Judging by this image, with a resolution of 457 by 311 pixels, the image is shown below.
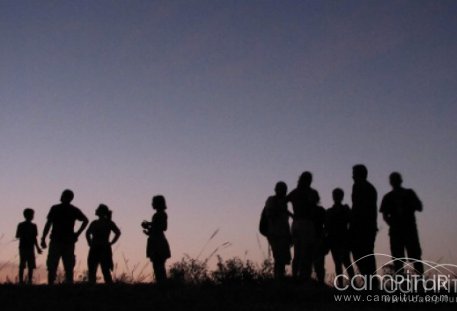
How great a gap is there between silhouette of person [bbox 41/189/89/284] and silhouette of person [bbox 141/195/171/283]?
127cm

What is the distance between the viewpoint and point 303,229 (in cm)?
1034

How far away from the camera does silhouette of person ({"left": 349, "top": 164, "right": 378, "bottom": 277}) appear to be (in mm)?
9531

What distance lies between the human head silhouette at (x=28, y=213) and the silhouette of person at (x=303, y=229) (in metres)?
6.19

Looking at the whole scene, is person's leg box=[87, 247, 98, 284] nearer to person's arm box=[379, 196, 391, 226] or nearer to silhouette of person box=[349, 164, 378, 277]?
silhouette of person box=[349, 164, 378, 277]

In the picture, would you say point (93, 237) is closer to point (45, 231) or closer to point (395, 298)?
point (45, 231)

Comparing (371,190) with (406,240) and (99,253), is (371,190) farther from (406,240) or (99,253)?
(99,253)

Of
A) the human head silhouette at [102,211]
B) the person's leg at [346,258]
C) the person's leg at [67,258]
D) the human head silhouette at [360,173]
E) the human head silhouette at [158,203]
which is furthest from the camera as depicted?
the human head silhouette at [102,211]

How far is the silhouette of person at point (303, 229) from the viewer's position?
10.3 meters

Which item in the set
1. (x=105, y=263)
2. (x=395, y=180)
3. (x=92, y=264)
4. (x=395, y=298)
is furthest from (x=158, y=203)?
(x=395, y=298)

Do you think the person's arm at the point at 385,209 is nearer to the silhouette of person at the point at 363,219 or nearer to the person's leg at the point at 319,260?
the silhouette of person at the point at 363,219

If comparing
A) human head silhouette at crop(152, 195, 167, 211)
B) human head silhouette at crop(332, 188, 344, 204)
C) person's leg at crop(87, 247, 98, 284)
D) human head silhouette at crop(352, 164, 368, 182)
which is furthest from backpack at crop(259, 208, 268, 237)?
person's leg at crop(87, 247, 98, 284)

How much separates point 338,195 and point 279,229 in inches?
57.4

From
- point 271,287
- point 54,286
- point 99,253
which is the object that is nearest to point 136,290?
point 54,286

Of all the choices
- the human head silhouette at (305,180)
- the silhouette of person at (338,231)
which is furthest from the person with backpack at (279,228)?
the silhouette of person at (338,231)
